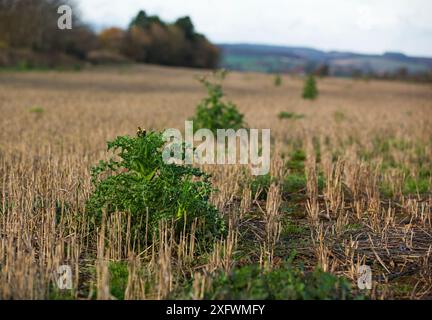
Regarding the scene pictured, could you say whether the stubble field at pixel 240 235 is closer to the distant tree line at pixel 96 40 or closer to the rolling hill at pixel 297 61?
the distant tree line at pixel 96 40

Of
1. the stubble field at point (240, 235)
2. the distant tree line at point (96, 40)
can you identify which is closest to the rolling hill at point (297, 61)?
the distant tree line at point (96, 40)

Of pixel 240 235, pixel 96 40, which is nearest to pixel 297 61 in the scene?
pixel 96 40

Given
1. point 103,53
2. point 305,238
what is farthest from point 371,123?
point 103,53

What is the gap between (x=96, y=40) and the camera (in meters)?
64.1

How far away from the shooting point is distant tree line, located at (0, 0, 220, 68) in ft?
155

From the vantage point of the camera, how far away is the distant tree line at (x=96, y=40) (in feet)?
155

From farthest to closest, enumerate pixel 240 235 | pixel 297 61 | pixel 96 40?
1. pixel 297 61
2. pixel 96 40
3. pixel 240 235

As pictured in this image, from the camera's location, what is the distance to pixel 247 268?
14.2 feet

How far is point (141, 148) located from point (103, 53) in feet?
182

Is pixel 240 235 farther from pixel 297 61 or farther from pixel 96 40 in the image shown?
pixel 297 61
